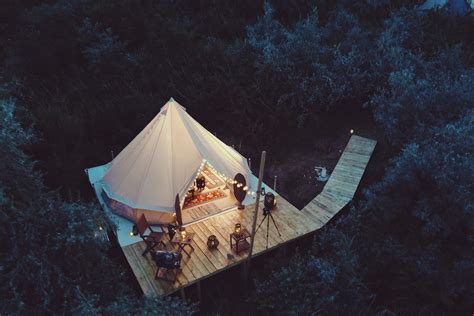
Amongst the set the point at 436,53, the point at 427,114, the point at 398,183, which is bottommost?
the point at 398,183

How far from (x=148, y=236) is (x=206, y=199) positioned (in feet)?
6.98

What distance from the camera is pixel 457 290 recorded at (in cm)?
722

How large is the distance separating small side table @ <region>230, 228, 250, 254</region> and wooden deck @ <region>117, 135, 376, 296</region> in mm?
125

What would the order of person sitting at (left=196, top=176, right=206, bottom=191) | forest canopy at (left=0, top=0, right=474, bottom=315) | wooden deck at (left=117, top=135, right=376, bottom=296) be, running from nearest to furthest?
forest canopy at (left=0, top=0, right=474, bottom=315) < wooden deck at (left=117, top=135, right=376, bottom=296) < person sitting at (left=196, top=176, right=206, bottom=191)

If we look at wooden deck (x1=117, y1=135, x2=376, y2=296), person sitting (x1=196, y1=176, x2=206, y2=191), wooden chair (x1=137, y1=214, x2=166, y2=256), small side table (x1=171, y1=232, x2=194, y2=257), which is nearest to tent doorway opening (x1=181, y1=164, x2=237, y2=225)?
person sitting (x1=196, y1=176, x2=206, y2=191)

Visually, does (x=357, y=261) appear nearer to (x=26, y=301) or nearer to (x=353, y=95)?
(x=26, y=301)

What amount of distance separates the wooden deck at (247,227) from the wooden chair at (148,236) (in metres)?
0.25

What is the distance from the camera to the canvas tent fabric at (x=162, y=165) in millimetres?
9000

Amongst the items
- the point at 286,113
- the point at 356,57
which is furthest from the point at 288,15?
the point at 286,113

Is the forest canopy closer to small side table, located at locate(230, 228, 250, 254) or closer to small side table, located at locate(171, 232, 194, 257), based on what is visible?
small side table, located at locate(230, 228, 250, 254)

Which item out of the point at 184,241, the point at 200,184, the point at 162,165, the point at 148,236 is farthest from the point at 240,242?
the point at 162,165

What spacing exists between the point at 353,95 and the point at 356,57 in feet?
4.79

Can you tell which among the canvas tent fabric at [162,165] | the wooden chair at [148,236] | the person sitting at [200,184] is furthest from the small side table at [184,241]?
the person sitting at [200,184]

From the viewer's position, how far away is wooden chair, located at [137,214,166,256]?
8.30m
